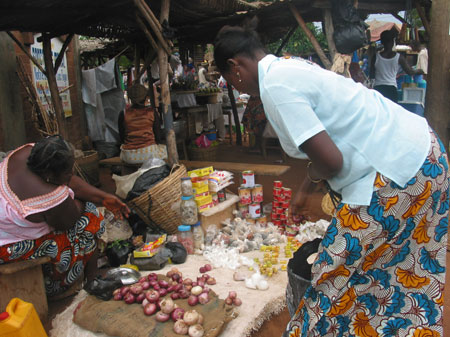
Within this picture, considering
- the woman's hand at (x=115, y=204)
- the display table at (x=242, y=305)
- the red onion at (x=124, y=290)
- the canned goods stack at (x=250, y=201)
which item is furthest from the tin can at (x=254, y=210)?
the red onion at (x=124, y=290)

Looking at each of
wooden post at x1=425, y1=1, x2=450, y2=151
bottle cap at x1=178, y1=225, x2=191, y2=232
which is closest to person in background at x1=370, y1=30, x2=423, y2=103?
wooden post at x1=425, y1=1, x2=450, y2=151

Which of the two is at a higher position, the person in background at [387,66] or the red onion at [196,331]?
the person in background at [387,66]

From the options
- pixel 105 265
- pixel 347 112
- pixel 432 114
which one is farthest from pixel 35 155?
pixel 432 114

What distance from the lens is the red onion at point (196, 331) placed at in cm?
219

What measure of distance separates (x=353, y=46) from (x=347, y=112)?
11.9 feet

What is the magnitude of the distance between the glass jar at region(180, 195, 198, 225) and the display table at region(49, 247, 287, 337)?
404 mm

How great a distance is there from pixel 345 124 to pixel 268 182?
444 centimetres

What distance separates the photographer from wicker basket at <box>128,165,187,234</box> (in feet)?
11.9

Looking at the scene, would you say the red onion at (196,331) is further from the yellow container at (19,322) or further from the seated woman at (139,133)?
the seated woman at (139,133)

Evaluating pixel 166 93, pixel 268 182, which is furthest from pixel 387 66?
pixel 166 93

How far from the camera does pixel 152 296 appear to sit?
8.26 ft

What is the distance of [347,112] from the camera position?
4.68 ft

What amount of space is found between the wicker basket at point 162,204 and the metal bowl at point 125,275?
0.81 metres

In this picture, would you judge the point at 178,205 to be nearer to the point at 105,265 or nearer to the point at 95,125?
the point at 105,265
